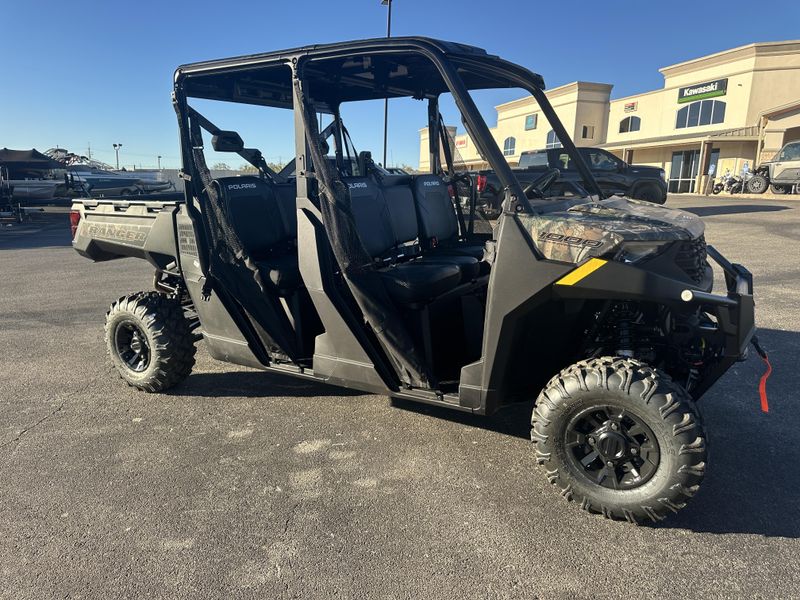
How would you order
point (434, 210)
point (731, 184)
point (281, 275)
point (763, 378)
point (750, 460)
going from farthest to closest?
point (731, 184) < point (434, 210) < point (281, 275) < point (750, 460) < point (763, 378)

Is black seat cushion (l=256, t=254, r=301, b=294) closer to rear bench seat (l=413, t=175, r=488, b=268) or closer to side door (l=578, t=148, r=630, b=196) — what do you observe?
rear bench seat (l=413, t=175, r=488, b=268)

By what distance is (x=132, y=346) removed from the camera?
14.0 feet

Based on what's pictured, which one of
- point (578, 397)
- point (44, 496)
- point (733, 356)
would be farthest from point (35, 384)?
point (733, 356)

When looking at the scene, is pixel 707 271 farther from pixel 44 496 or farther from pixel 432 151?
pixel 44 496

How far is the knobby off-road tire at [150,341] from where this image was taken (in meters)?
4.03

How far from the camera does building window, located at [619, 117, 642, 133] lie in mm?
35394

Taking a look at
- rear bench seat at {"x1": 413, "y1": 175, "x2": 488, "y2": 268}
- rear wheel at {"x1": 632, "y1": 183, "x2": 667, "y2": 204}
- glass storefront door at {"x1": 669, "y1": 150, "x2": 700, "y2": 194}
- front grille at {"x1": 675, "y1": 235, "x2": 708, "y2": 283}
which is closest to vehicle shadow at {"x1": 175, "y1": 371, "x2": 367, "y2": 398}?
rear bench seat at {"x1": 413, "y1": 175, "x2": 488, "y2": 268}

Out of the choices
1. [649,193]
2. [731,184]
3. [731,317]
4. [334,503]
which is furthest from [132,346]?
[731,184]

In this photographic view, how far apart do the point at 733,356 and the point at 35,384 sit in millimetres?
4805

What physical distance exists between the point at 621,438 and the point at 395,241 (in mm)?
2175

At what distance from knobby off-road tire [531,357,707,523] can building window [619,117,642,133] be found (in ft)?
122

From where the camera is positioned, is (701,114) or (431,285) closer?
(431,285)

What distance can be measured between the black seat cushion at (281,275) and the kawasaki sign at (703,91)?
3247cm

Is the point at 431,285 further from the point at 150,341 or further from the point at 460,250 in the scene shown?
the point at 150,341
